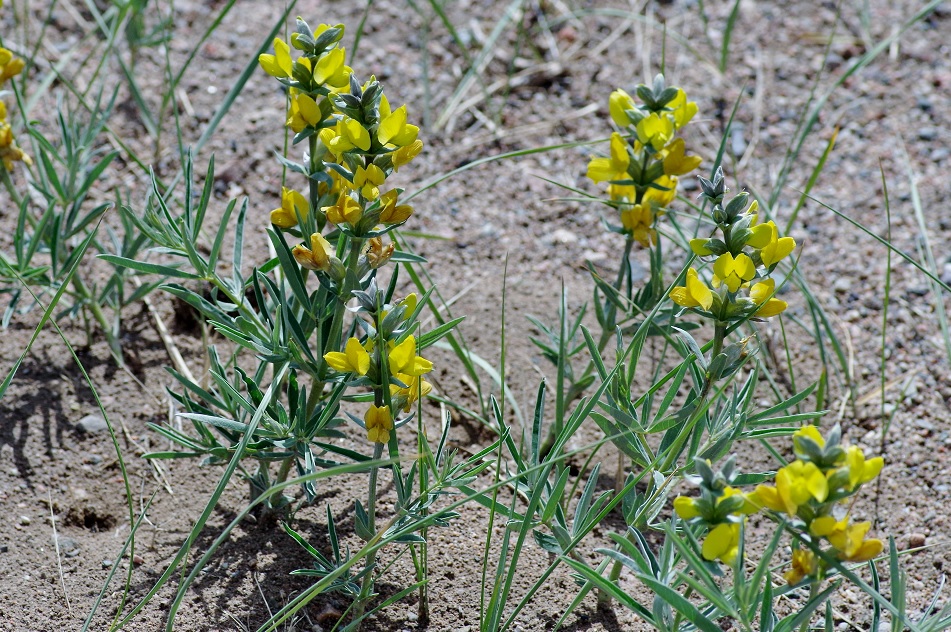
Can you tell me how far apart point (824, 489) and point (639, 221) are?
920mm

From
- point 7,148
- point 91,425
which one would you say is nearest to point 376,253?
point 91,425

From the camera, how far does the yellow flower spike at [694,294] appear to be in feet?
5.38

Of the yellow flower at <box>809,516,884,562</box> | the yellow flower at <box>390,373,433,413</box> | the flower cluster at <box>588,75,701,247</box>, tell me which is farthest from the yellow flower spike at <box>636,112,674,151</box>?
the yellow flower at <box>809,516,884,562</box>

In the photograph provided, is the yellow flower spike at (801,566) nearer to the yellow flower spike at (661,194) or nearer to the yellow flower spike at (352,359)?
the yellow flower spike at (352,359)

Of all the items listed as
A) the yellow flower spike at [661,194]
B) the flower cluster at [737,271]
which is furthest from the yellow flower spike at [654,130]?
the flower cluster at [737,271]

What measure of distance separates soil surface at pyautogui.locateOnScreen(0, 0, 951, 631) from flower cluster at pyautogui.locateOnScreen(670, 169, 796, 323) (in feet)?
2.42

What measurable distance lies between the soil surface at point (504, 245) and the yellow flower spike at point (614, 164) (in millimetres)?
615

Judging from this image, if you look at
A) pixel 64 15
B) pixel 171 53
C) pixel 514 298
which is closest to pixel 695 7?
pixel 514 298

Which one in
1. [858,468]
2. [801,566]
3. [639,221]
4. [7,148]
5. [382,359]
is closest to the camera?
Result: [858,468]

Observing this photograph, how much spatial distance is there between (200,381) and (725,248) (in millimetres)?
1446

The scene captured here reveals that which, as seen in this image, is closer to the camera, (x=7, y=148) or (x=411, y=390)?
(x=411, y=390)

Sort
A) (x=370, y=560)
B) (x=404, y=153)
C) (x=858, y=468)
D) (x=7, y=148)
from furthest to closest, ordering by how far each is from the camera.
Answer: (x=7, y=148), (x=370, y=560), (x=404, y=153), (x=858, y=468)

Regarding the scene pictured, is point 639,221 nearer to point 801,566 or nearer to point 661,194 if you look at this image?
point 661,194

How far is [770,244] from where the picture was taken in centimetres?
167
